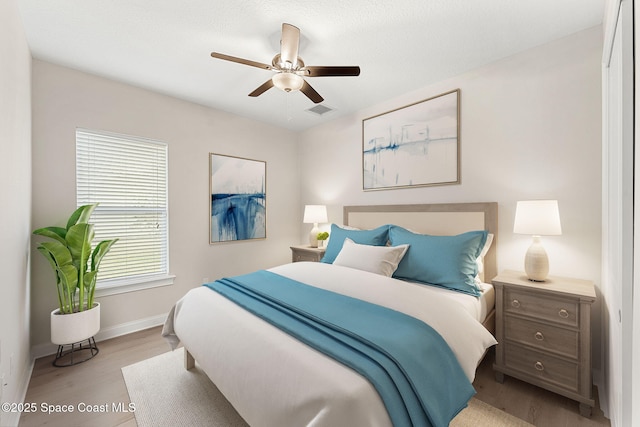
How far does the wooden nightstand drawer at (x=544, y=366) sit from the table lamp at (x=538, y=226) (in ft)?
1.73

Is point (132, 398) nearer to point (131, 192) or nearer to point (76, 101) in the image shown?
point (131, 192)

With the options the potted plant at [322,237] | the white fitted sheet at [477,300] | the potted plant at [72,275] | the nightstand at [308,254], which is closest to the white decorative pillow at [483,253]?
the white fitted sheet at [477,300]

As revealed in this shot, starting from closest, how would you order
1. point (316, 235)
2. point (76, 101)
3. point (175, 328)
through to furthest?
point (175, 328) < point (76, 101) < point (316, 235)

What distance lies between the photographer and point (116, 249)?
9.48ft

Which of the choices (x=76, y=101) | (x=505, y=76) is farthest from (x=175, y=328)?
(x=505, y=76)

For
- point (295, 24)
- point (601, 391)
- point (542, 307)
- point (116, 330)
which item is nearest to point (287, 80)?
point (295, 24)

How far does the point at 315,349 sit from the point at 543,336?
5.52 feet

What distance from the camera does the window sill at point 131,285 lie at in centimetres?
275

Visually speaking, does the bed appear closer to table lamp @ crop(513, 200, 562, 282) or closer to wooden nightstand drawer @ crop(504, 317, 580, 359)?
wooden nightstand drawer @ crop(504, 317, 580, 359)

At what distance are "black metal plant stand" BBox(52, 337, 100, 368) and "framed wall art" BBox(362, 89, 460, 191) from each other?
3.34 meters

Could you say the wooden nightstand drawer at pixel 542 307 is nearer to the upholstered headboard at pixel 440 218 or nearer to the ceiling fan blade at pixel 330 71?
the upholstered headboard at pixel 440 218

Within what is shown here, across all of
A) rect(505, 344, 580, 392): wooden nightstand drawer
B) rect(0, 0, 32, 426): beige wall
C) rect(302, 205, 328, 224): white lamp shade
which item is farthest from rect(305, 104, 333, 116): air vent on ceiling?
rect(505, 344, 580, 392): wooden nightstand drawer

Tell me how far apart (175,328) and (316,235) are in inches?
83.8

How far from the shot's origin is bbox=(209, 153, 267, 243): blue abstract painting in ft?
11.8
